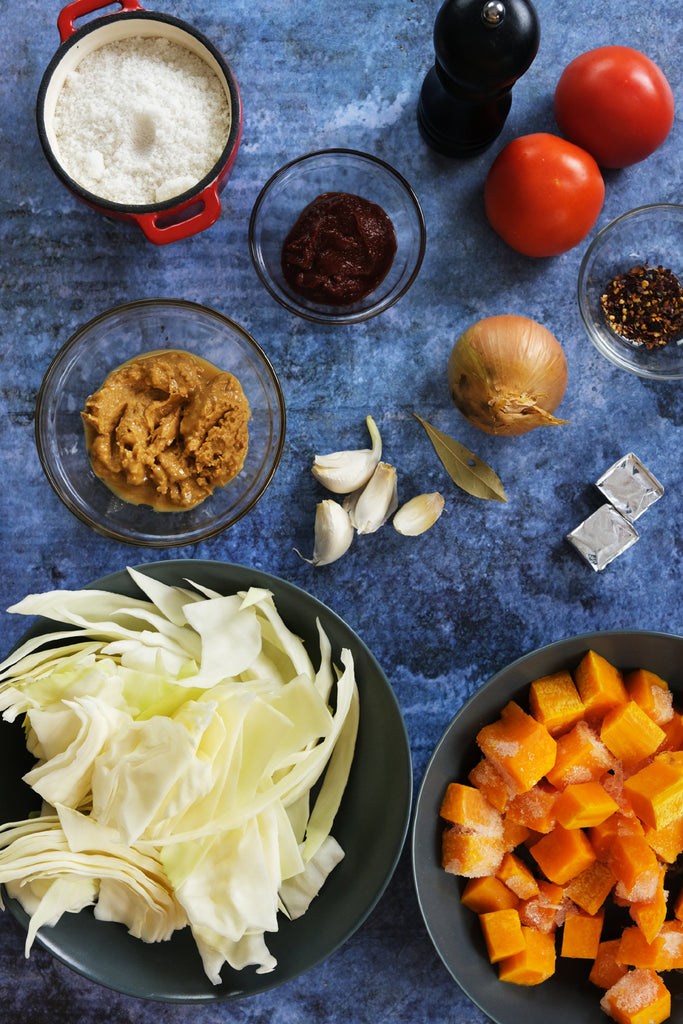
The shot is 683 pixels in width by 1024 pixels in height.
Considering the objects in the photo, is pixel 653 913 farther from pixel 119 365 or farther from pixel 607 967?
pixel 119 365

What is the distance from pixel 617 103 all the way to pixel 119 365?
3.62ft

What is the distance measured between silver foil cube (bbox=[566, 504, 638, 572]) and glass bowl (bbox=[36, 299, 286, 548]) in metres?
0.64

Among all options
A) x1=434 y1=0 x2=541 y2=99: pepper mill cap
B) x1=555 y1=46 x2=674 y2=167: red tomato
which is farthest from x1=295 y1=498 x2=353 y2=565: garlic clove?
x1=555 y1=46 x2=674 y2=167: red tomato

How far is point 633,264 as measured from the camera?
161 centimetres

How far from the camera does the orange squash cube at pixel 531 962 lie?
1.41m

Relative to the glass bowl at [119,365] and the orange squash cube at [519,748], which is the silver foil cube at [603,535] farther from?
the glass bowl at [119,365]

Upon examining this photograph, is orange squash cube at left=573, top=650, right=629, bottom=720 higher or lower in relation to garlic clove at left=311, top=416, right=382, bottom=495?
lower

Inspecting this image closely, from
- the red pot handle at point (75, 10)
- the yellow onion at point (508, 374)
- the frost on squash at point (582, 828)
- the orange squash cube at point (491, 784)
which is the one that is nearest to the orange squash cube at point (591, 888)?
the frost on squash at point (582, 828)

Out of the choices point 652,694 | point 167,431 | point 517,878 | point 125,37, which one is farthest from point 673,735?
point 125,37

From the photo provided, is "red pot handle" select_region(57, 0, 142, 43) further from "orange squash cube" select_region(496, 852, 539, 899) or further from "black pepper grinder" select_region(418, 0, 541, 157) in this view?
"orange squash cube" select_region(496, 852, 539, 899)

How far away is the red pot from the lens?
1366 mm

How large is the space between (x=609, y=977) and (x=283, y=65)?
6.43 feet

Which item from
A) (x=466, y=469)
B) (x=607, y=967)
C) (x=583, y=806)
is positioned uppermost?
(x=466, y=469)

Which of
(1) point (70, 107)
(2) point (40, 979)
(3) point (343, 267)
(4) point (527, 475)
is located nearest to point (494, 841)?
(4) point (527, 475)
